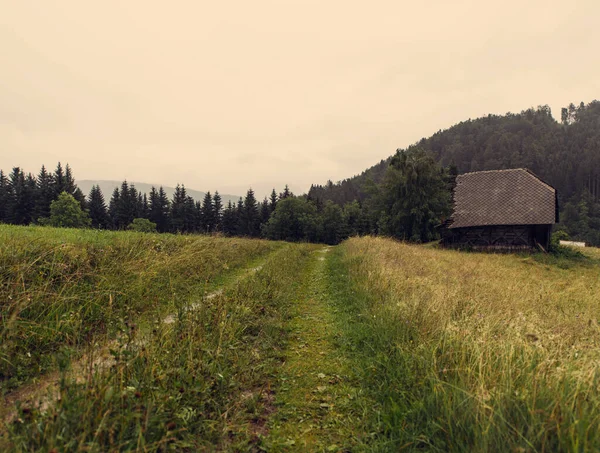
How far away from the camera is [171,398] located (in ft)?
8.89

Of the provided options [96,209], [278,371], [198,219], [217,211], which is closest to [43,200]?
[96,209]

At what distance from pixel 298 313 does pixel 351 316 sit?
1.42 metres

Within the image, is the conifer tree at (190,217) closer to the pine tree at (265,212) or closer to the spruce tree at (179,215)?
the spruce tree at (179,215)

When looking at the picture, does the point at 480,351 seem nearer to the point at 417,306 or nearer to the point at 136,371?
the point at 417,306

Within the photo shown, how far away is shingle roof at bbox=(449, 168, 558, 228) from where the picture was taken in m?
26.8

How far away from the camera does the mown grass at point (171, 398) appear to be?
2217mm

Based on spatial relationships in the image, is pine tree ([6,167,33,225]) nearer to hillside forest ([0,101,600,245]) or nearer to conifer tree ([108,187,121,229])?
hillside forest ([0,101,600,245])

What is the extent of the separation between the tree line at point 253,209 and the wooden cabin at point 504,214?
10.6ft

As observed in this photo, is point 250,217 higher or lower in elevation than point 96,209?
lower

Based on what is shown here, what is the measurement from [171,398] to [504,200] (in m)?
35.2

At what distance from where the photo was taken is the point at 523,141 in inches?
4921

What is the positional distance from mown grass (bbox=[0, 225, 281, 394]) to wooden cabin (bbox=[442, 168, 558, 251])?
2852 cm

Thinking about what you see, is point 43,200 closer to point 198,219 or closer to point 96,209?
point 96,209

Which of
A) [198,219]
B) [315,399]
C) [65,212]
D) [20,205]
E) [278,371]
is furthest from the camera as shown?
[198,219]
